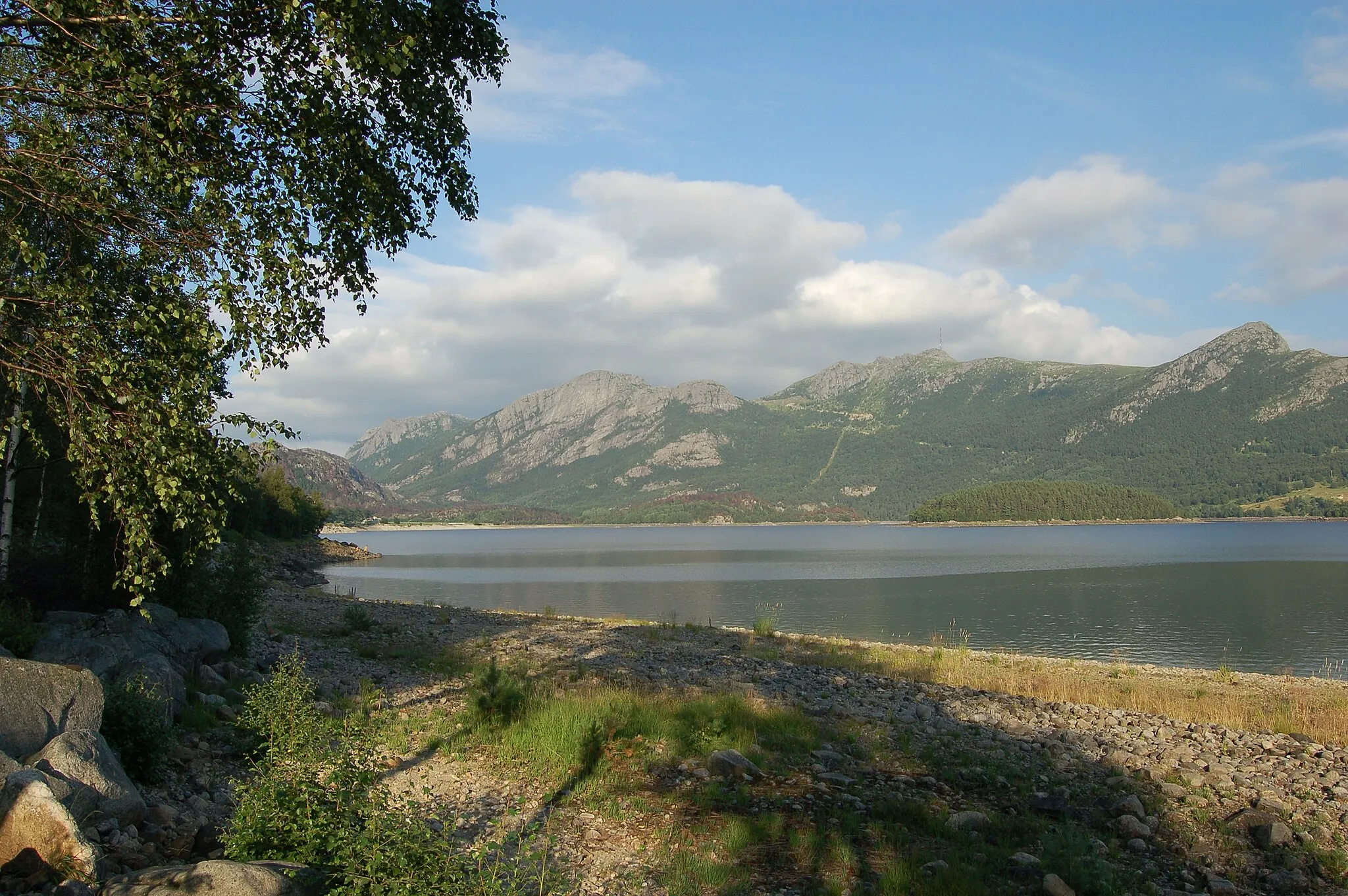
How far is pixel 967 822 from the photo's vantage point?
32.8 ft

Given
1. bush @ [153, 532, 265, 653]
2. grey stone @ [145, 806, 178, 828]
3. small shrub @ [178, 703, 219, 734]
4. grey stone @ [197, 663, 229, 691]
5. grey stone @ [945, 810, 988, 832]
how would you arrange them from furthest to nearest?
bush @ [153, 532, 265, 653] → grey stone @ [197, 663, 229, 691] → small shrub @ [178, 703, 219, 734] → grey stone @ [945, 810, 988, 832] → grey stone @ [145, 806, 178, 828]

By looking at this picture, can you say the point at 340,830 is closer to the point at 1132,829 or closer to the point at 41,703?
the point at 41,703

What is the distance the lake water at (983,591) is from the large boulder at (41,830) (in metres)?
36.5

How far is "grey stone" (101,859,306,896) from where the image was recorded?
5.16m

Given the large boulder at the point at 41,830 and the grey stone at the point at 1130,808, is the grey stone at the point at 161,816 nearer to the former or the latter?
the large boulder at the point at 41,830

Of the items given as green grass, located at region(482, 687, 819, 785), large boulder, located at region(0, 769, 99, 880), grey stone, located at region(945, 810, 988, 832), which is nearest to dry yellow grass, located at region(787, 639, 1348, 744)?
green grass, located at region(482, 687, 819, 785)

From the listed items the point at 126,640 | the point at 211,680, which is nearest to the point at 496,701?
the point at 211,680

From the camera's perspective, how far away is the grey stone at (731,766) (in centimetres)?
1148

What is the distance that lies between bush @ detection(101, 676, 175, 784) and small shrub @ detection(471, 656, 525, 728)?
4.73m

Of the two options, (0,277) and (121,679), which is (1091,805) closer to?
(121,679)

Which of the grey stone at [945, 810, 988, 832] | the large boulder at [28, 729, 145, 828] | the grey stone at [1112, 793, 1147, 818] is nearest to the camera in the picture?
the large boulder at [28, 729, 145, 828]

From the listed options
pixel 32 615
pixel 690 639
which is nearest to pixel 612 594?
pixel 690 639

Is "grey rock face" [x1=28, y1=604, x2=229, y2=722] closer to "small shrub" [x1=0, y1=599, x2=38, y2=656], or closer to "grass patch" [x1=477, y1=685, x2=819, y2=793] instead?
"small shrub" [x1=0, y1=599, x2=38, y2=656]

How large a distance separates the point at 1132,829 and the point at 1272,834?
176 cm
